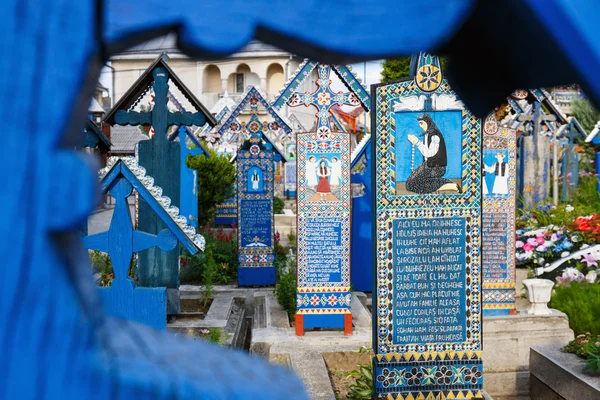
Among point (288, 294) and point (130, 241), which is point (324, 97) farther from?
point (130, 241)

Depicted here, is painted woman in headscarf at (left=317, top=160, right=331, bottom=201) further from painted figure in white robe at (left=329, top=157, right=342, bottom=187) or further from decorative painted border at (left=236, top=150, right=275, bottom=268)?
decorative painted border at (left=236, top=150, right=275, bottom=268)

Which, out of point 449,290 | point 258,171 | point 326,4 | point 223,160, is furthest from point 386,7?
point 223,160

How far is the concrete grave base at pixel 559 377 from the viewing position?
429 centimetres

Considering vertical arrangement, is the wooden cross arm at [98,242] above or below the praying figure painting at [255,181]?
below

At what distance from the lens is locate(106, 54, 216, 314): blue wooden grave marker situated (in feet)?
23.0

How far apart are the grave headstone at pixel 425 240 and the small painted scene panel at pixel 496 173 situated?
229 centimetres

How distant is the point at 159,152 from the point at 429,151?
3.89 meters

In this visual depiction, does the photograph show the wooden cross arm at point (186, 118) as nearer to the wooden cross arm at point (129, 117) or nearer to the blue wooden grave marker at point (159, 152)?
the blue wooden grave marker at point (159, 152)

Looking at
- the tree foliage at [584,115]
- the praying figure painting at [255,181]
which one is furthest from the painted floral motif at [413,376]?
the tree foliage at [584,115]

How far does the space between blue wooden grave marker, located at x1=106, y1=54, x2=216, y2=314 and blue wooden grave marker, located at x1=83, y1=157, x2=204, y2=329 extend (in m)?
2.01

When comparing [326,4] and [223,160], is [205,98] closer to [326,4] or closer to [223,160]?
[223,160]

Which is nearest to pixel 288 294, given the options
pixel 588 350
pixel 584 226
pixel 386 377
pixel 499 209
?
pixel 499 209

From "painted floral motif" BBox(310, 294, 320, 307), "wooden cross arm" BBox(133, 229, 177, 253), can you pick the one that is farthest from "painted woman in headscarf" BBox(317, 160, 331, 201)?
"wooden cross arm" BBox(133, 229, 177, 253)

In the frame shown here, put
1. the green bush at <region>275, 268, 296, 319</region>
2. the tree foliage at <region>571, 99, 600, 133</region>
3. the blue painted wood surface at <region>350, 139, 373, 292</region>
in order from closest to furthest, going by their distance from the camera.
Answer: the green bush at <region>275, 268, 296, 319</region>
the blue painted wood surface at <region>350, 139, 373, 292</region>
the tree foliage at <region>571, 99, 600, 133</region>
